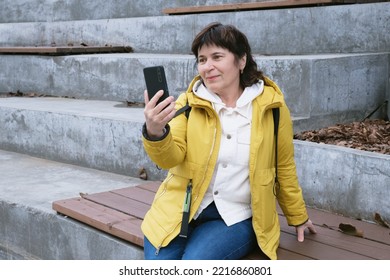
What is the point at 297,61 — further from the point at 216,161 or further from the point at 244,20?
the point at 216,161

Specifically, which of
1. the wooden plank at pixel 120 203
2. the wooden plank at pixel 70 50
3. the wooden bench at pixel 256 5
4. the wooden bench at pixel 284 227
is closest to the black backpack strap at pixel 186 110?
the wooden bench at pixel 284 227

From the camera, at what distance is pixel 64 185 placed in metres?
4.38

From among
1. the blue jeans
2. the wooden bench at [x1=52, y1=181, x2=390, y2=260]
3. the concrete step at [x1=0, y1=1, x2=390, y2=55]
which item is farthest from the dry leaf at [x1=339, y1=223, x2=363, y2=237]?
the concrete step at [x1=0, y1=1, x2=390, y2=55]

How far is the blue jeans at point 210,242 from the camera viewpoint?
261 cm

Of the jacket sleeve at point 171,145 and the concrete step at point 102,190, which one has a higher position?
the jacket sleeve at point 171,145

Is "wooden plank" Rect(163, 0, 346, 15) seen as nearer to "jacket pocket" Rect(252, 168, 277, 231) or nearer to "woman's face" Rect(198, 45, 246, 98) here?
"woman's face" Rect(198, 45, 246, 98)

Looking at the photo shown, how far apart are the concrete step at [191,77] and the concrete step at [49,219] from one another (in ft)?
3.83

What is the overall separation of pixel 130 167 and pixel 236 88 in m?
1.93

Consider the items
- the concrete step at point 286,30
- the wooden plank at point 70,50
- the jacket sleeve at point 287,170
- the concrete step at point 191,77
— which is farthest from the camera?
the wooden plank at point 70,50

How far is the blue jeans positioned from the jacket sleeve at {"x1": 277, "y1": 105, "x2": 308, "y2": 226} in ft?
0.70

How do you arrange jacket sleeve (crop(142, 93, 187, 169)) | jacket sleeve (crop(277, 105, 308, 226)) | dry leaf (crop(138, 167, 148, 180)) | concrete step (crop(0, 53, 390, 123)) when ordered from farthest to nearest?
dry leaf (crop(138, 167, 148, 180)), concrete step (crop(0, 53, 390, 123)), jacket sleeve (crop(277, 105, 308, 226)), jacket sleeve (crop(142, 93, 187, 169))

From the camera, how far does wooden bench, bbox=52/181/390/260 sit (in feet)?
9.28

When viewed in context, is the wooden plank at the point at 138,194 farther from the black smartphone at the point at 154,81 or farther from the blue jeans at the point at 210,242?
the black smartphone at the point at 154,81

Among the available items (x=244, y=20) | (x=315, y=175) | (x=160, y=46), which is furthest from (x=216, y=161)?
(x=160, y=46)
